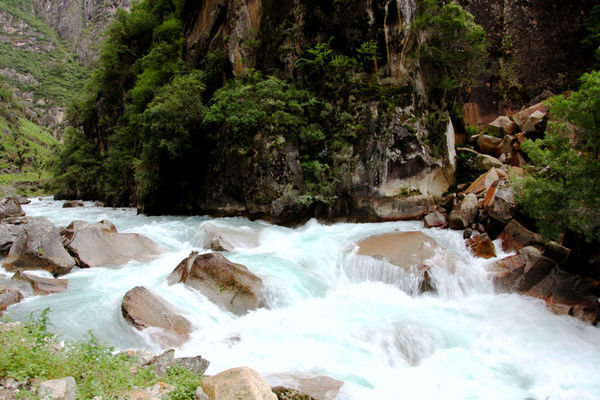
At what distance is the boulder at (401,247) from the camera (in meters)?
9.63

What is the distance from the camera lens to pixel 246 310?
723cm

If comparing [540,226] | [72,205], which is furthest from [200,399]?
[72,205]

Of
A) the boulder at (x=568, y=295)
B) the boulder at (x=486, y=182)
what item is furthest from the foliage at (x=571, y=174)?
the boulder at (x=486, y=182)

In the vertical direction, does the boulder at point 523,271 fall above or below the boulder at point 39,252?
below

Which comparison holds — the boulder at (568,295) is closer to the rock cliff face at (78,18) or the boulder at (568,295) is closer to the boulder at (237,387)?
the boulder at (237,387)

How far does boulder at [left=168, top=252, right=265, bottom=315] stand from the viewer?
7.32 metres

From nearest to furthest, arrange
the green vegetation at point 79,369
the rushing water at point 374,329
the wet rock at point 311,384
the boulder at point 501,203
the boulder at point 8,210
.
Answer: the green vegetation at point 79,369
the wet rock at point 311,384
the rushing water at point 374,329
the boulder at point 501,203
the boulder at point 8,210

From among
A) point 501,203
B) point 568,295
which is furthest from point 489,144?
point 568,295

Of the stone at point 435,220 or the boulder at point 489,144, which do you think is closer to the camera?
the stone at point 435,220

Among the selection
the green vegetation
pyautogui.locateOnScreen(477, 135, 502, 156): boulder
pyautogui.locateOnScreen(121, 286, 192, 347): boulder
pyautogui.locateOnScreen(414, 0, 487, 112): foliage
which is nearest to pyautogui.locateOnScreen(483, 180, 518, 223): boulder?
pyautogui.locateOnScreen(477, 135, 502, 156): boulder

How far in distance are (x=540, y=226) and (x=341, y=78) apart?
35.0ft

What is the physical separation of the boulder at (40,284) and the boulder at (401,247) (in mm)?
7674

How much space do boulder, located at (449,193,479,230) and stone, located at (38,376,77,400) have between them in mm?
11681

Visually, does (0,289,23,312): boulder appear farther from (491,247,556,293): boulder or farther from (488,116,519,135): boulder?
(488,116,519,135): boulder
